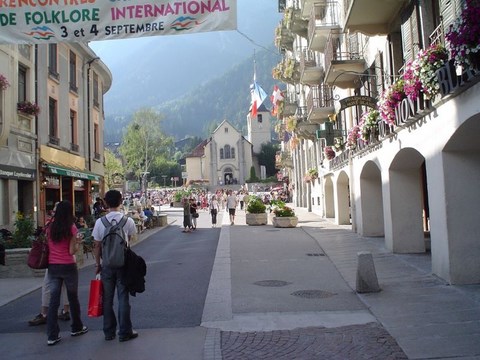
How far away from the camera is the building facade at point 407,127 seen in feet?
26.1

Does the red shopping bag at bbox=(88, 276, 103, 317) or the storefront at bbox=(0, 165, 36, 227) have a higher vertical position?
the storefront at bbox=(0, 165, 36, 227)

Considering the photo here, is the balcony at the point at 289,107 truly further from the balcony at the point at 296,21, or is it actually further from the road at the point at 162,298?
the road at the point at 162,298

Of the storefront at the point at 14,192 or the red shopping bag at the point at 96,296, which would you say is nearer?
the red shopping bag at the point at 96,296

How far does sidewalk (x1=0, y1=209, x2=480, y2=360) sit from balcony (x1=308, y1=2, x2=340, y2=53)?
12.0 metres

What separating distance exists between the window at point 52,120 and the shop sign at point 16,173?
10.7ft

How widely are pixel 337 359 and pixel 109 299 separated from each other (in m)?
2.73

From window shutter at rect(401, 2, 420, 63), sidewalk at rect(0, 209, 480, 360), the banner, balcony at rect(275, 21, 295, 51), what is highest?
balcony at rect(275, 21, 295, 51)

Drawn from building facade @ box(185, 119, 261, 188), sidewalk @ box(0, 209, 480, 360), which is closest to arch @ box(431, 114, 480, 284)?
sidewalk @ box(0, 209, 480, 360)

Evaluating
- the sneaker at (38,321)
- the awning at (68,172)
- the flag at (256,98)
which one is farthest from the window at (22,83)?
the flag at (256,98)

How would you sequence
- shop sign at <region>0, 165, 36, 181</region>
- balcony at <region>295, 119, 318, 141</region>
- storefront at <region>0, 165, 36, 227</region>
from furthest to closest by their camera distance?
balcony at <region>295, 119, 318, 141</region> < storefront at <region>0, 165, 36, 227</region> < shop sign at <region>0, 165, 36, 181</region>

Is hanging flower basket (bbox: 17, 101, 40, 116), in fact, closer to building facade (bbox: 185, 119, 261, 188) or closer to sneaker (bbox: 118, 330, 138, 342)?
sneaker (bbox: 118, 330, 138, 342)

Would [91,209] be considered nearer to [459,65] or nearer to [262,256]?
[262,256]

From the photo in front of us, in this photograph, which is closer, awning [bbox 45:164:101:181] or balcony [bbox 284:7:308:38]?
awning [bbox 45:164:101:181]

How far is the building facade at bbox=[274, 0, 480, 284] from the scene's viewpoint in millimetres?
7965
